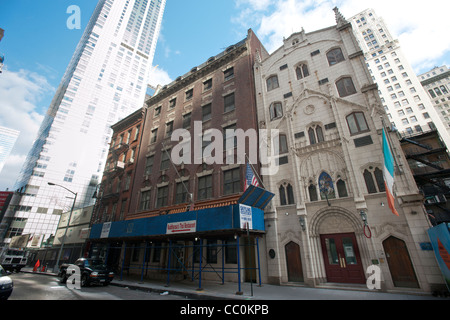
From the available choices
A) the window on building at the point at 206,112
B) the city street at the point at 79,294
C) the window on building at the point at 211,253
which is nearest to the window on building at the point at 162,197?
the window on building at the point at 211,253

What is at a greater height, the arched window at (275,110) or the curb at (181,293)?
the arched window at (275,110)

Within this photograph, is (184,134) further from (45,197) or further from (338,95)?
(45,197)

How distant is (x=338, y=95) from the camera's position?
16156 mm

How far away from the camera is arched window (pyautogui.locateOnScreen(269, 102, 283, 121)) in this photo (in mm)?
18514

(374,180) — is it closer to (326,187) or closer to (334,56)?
(326,187)

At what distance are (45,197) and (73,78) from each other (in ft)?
156

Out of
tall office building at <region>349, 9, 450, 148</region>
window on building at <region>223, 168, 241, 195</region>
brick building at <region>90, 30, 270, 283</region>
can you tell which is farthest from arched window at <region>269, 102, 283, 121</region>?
tall office building at <region>349, 9, 450, 148</region>

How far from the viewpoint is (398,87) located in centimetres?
6075

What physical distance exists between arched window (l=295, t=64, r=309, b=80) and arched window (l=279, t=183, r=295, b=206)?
33.8 feet

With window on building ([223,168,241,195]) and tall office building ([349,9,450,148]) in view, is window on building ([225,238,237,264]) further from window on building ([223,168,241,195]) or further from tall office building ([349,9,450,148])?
tall office building ([349,9,450,148])

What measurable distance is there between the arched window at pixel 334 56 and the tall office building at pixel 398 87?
44.2m

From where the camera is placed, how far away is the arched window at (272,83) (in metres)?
20.1

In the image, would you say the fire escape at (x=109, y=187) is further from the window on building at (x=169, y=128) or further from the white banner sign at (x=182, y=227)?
the white banner sign at (x=182, y=227)
